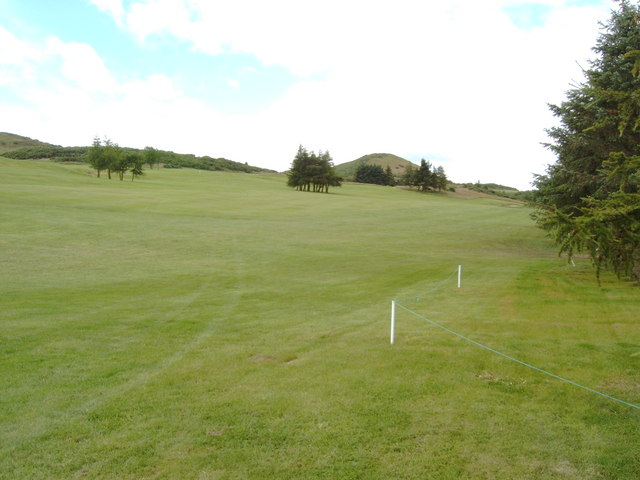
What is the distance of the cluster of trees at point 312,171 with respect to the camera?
96062 millimetres

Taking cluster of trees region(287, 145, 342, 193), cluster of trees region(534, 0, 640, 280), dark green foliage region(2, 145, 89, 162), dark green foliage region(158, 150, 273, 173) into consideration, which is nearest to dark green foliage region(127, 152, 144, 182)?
cluster of trees region(287, 145, 342, 193)

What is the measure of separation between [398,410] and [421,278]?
13950 millimetres

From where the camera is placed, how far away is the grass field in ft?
20.0

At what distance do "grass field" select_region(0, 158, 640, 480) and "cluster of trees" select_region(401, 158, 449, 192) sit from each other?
9318cm

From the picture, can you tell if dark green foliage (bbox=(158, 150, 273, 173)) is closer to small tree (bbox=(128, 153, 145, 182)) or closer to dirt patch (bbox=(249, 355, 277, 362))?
small tree (bbox=(128, 153, 145, 182))

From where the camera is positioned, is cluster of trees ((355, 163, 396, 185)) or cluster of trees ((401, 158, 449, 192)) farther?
cluster of trees ((355, 163, 396, 185))

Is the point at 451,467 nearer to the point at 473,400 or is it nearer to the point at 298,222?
the point at 473,400

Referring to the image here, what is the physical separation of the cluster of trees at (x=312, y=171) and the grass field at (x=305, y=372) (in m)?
74.1

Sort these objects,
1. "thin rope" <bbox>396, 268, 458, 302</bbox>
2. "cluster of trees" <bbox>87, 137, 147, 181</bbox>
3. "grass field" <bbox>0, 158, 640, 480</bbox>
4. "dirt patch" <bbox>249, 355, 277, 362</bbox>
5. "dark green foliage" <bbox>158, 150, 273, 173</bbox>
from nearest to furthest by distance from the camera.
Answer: "grass field" <bbox>0, 158, 640, 480</bbox>, "dirt patch" <bbox>249, 355, 277, 362</bbox>, "thin rope" <bbox>396, 268, 458, 302</bbox>, "cluster of trees" <bbox>87, 137, 147, 181</bbox>, "dark green foliage" <bbox>158, 150, 273, 173</bbox>

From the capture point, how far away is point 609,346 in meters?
10.7

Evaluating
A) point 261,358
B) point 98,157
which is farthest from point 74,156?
point 261,358

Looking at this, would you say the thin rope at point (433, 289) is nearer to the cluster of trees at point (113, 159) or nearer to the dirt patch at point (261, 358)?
the dirt patch at point (261, 358)

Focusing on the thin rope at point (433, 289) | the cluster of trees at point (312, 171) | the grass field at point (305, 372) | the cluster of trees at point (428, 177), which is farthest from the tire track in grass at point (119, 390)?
the cluster of trees at point (428, 177)

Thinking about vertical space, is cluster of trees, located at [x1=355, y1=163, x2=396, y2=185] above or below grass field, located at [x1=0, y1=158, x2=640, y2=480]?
above
